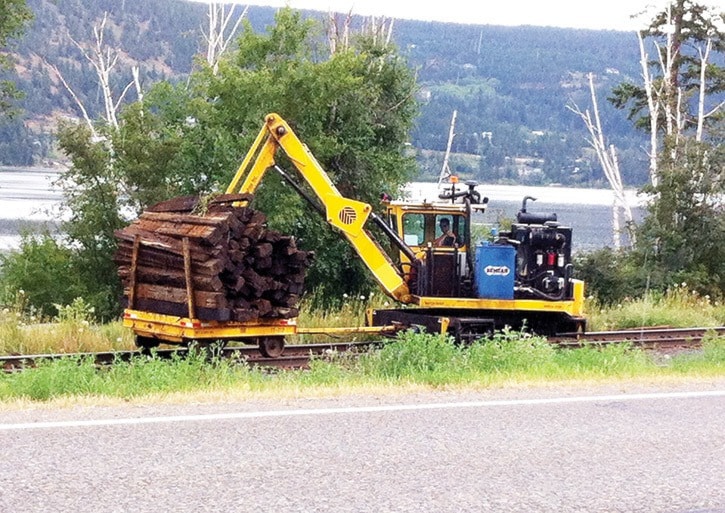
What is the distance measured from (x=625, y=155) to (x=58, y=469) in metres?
149

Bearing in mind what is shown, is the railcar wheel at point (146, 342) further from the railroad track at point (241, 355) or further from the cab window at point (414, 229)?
the cab window at point (414, 229)

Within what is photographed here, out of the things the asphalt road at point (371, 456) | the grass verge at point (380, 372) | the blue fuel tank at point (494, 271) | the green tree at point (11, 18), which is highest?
the green tree at point (11, 18)

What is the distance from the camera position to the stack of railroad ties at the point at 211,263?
46.9 ft

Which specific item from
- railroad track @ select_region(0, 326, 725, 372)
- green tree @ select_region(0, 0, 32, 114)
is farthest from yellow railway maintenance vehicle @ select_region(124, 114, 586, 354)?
green tree @ select_region(0, 0, 32, 114)

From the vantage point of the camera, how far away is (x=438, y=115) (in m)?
175

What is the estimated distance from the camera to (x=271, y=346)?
15703 mm

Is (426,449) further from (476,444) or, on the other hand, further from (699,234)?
(699,234)

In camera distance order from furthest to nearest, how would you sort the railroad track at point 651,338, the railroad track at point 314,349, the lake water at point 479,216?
the lake water at point 479,216 → the railroad track at point 651,338 → the railroad track at point 314,349

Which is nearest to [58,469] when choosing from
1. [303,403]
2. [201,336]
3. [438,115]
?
[303,403]

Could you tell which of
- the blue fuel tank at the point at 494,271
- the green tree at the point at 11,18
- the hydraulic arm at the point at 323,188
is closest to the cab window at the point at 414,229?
the hydraulic arm at the point at 323,188

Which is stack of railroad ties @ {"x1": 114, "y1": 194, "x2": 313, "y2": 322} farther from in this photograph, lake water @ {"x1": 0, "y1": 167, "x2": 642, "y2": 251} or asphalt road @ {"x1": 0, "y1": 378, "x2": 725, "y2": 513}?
lake water @ {"x1": 0, "y1": 167, "x2": 642, "y2": 251}

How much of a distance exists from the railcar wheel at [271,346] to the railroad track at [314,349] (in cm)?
15

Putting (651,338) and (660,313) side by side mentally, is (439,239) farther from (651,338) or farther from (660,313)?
(660,313)

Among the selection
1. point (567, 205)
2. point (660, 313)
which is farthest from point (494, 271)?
point (567, 205)
